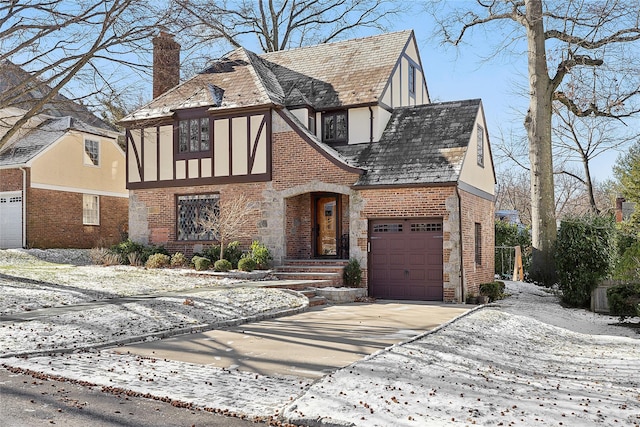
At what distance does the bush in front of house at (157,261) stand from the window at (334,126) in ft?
21.8

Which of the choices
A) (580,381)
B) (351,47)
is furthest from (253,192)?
(580,381)

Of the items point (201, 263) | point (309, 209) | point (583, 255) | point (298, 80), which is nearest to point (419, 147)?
point (309, 209)

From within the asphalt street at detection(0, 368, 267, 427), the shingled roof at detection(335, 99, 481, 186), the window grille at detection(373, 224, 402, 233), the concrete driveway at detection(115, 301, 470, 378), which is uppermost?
the shingled roof at detection(335, 99, 481, 186)

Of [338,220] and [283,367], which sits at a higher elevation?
[338,220]

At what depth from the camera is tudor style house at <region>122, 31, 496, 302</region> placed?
16391 mm

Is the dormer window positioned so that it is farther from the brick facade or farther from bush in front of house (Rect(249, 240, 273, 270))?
bush in front of house (Rect(249, 240, 273, 270))

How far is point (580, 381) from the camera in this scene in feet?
22.6

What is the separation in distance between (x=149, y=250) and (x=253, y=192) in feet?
14.0

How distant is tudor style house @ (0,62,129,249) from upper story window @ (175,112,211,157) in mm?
4964

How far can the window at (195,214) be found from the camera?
19.7m

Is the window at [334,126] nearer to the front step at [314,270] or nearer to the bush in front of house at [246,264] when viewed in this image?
the front step at [314,270]

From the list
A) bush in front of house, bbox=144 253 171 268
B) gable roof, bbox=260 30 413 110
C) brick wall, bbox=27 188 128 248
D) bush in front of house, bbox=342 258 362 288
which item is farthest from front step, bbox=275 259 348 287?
brick wall, bbox=27 188 128 248

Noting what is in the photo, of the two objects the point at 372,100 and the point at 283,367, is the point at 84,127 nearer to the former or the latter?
the point at 372,100

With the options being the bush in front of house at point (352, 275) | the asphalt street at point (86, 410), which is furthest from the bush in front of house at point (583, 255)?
the asphalt street at point (86, 410)
